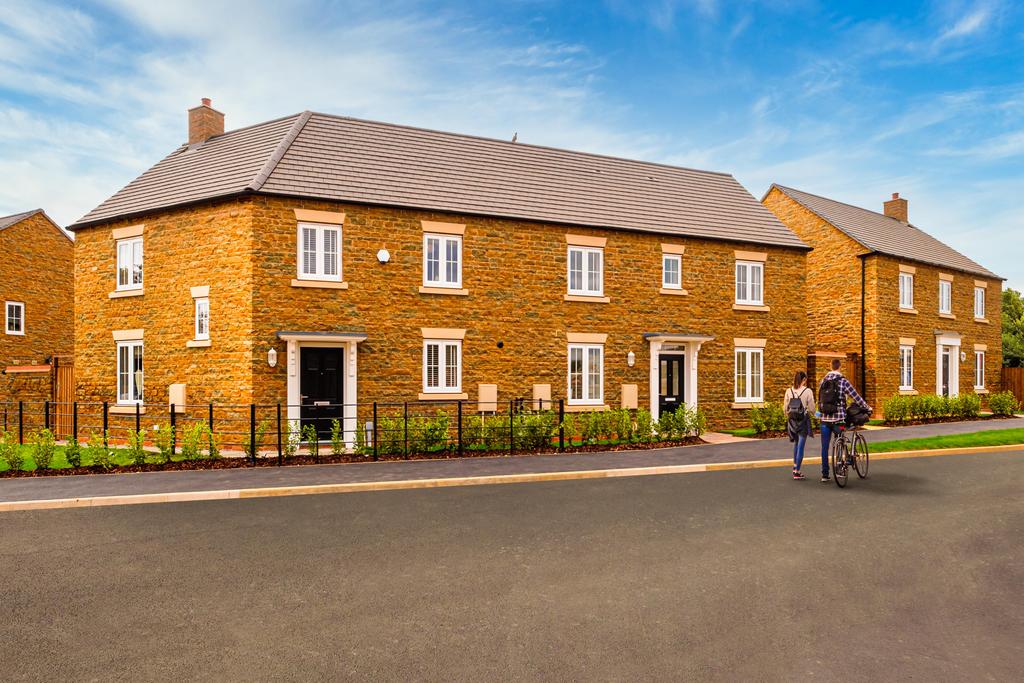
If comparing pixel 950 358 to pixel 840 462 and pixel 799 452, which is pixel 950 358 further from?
pixel 840 462

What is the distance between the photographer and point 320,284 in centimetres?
1647

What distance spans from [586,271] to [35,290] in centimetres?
2434

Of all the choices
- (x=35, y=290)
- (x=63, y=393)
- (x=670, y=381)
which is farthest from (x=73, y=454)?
(x=35, y=290)

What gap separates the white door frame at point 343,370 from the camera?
630 inches

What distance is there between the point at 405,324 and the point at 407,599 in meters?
12.3

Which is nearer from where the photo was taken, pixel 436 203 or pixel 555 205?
pixel 436 203

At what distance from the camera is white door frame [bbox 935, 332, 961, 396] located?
26.9 meters

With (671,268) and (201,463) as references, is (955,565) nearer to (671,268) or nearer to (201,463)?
(201,463)

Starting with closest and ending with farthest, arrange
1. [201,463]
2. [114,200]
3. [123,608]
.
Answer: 1. [123,608]
2. [201,463]
3. [114,200]

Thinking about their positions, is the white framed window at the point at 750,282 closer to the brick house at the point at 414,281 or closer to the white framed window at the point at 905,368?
the brick house at the point at 414,281

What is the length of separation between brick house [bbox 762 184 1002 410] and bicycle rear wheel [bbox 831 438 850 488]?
1242 centimetres

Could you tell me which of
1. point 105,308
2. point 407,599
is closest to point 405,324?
point 105,308

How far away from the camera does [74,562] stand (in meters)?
6.39

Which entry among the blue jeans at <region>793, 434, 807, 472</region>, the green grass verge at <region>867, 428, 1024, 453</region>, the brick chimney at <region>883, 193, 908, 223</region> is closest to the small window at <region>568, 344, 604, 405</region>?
the green grass verge at <region>867, 428, 1024, 453</region>
